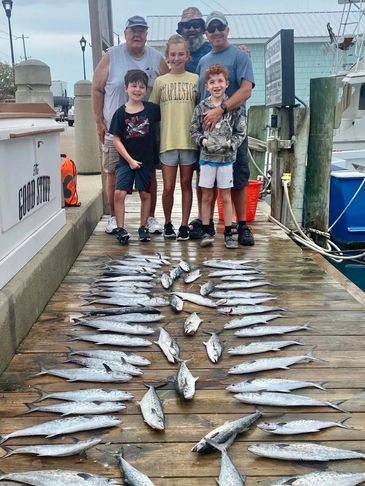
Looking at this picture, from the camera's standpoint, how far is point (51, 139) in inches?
179

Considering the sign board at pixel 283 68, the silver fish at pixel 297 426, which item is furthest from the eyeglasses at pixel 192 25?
the silver fish at pixel 297 426

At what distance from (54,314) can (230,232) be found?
7.78ft

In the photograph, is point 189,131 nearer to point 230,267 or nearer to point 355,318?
point 230,267

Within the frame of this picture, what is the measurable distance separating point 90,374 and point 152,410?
0.52 m

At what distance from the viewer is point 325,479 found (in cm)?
206

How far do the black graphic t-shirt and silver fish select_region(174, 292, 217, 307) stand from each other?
71.7 inches

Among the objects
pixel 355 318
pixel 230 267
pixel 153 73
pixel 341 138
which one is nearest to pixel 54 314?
pixel 230 267

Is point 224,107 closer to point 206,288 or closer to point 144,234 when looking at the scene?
point 144,234

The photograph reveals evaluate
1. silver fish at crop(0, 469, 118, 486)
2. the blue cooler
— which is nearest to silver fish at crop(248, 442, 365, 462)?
silver fish at crop(0, 469, 118, 486)

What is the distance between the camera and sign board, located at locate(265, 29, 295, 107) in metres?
5.88

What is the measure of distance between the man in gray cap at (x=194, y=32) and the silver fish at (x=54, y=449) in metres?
4.78

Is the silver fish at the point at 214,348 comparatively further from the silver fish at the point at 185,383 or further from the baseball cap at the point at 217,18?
the baseball cap at the point at 217,18

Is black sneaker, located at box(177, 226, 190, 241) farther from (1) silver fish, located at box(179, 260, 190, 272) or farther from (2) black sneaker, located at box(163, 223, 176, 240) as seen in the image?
(1) silver fish, located at box(179, 260, 190, 272)

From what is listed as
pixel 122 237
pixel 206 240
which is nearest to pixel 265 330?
pixel 206 240
